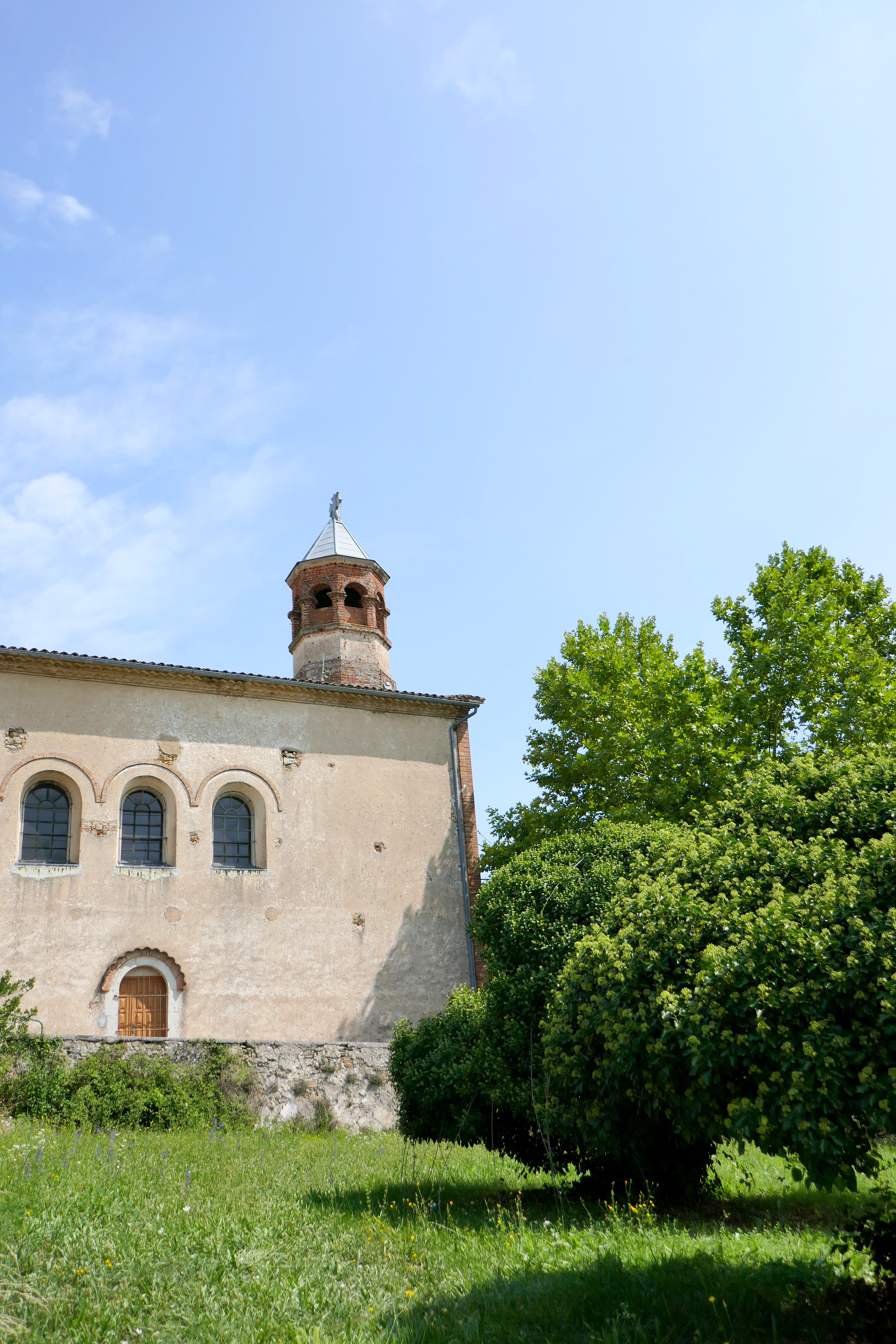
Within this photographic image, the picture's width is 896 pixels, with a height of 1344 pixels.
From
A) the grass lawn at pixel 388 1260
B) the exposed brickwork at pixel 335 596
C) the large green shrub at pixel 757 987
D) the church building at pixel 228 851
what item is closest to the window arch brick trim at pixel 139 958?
the church building at pixel 228 851

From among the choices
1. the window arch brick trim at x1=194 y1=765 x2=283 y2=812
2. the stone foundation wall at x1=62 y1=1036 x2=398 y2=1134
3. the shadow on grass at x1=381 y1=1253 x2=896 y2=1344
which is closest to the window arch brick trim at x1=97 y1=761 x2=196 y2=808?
the window arch brick trim at x1=194 y1=765 x2=283 y2=812

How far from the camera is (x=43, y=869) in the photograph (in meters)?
16.1

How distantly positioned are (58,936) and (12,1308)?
11.8 m

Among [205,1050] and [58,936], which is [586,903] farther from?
[58,936]

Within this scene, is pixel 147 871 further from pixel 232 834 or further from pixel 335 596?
pixel 335 596

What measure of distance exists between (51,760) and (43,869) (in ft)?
6.36

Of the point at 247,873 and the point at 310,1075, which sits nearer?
the point at 310,1075

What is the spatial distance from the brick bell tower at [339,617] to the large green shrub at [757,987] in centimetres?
1576

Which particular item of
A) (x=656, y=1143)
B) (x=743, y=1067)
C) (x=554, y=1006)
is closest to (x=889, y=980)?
(x=743, y=1067)

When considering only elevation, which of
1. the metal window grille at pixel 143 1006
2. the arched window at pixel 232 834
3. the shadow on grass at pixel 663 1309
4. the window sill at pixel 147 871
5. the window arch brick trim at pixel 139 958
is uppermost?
the arched window at pixel 232 834

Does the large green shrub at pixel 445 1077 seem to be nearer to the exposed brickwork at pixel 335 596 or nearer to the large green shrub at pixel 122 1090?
the large green shrub at pixel 122 1090

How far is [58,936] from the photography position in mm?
15797

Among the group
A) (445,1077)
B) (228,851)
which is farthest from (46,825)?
(445,1077)

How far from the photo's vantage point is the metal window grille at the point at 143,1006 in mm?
15914
